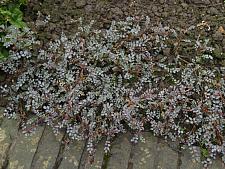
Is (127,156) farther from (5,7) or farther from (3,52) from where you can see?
(5,7)

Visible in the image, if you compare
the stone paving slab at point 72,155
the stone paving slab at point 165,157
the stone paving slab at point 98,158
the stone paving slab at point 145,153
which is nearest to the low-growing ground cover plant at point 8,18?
the stone paving slab at point 72,155

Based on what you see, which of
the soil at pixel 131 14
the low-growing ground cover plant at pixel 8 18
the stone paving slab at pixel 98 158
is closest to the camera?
the stone paving slab at pixel 98 158

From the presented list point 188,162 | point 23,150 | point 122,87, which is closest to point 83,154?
point 23,150

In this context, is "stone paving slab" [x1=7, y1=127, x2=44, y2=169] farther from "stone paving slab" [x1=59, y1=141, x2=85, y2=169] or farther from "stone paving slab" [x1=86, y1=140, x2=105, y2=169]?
"stone paving slab" [x1=86, y1=140, x2=105, y2=169]

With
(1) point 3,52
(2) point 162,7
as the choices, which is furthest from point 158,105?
(1) point 3,52

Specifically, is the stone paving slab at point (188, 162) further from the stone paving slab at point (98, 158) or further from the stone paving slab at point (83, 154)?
the stone paving slab at point (98, 158)

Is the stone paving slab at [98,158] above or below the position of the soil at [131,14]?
below
